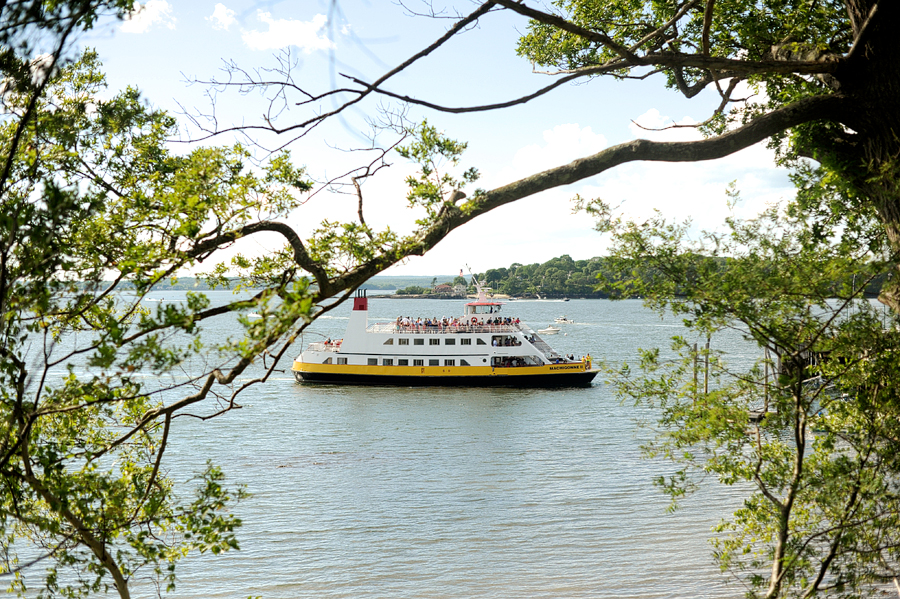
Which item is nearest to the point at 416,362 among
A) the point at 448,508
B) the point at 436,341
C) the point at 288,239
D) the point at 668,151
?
the point at 436,341

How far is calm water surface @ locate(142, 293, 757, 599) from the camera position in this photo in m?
12.4

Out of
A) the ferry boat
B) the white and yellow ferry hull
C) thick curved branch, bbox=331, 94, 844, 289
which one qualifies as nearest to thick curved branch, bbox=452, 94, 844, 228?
thick curved branch, bbox=331, 94, 844, 289

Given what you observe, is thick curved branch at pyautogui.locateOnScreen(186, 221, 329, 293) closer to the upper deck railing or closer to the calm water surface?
the calm water surface

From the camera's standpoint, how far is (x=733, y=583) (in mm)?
11727

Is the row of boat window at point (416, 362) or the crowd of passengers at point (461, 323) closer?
the crowd of passengers at point (461, 323)

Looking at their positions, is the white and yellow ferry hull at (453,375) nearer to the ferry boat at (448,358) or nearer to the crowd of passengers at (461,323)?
the ferry boat at (448,358)

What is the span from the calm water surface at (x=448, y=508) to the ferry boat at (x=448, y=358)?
225 inches

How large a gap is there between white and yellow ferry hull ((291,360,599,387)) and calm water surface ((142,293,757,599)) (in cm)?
557

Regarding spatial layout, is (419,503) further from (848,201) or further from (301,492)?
(848,201)

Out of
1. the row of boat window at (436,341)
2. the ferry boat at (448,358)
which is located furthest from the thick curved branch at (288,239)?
the row of boat window at (436,341)

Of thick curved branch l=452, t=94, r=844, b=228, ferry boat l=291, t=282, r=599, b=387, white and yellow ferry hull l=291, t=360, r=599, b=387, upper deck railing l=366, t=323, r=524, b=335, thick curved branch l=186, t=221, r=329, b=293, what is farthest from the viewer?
white and yellow ferry hull l=291, t=360, r=599, b=387

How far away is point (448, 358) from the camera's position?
34.8 m

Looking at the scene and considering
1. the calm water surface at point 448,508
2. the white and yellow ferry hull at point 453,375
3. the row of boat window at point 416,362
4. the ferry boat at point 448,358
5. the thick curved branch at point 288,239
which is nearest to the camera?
the thick curved branch at point 288,239

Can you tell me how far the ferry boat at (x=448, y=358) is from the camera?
3453 cm
